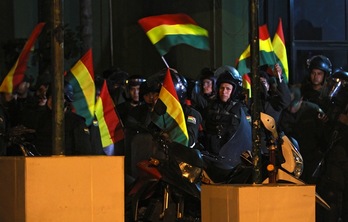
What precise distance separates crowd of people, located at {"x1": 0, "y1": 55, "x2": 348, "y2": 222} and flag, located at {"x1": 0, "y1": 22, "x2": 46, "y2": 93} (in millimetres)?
336

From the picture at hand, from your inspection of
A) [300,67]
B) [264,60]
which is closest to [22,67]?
Result: [264,60]

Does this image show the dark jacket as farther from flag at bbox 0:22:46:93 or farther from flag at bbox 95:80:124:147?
flag at bbox 0:22:46:93

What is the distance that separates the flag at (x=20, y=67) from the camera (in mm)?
14578

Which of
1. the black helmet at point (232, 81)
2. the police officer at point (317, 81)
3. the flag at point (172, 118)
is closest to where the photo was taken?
the flag at point (172, 118)

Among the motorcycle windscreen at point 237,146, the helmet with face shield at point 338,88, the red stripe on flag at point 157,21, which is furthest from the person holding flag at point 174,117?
the helmet with face shield at point 338,88

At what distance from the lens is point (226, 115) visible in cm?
1446

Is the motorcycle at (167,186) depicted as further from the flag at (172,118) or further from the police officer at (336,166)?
the police officer at (336,166)

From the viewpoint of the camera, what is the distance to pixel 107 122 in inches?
594

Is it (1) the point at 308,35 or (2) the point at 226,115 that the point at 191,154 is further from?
(1) the point at 308,35

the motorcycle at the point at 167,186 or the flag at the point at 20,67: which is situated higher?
the flag at the point at 20,67

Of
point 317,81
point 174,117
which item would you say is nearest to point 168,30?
point 174,117

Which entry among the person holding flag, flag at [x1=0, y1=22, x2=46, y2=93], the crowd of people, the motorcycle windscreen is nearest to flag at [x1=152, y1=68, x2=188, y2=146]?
the person holding flag

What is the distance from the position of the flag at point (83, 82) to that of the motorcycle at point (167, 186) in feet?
4.85

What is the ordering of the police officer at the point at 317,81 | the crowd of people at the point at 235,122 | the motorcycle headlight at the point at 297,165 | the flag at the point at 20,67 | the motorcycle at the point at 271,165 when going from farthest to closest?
the police officer at the point at 317,81 → the flag at the point at 20,67 → the crowd of people at the point at 235,122 → the motorcycle headlight at the point at 297,165 → the motorcycle at the point at 271,165
